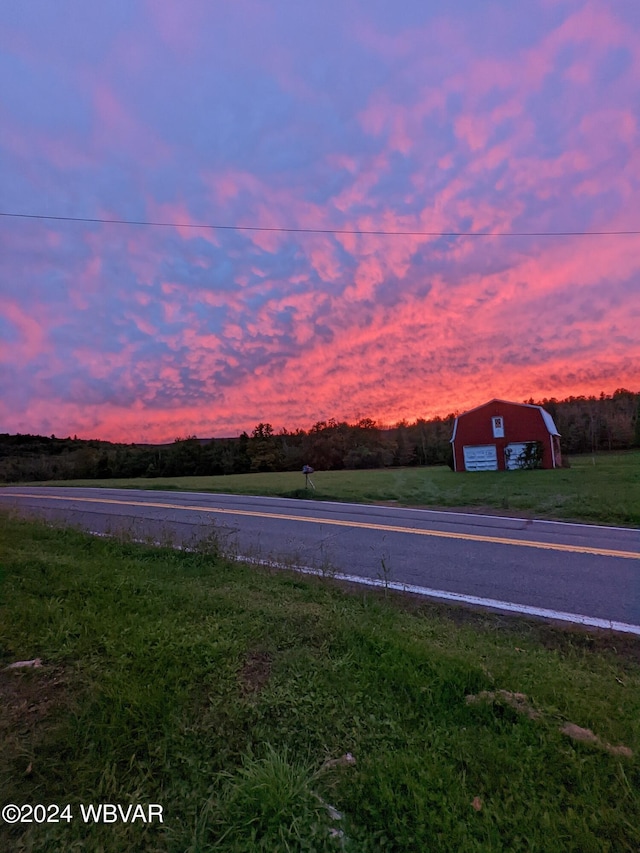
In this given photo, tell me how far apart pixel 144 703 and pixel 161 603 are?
63.8 inches

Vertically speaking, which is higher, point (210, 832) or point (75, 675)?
point (75, 675)

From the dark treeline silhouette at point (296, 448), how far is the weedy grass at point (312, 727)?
1838 inches

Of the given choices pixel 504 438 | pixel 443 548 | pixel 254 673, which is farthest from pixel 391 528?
pixel 504 438

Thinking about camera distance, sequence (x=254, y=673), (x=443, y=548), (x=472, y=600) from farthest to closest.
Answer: (x=443, y=548) → (x=472, y=600) → (x=254, y=673)

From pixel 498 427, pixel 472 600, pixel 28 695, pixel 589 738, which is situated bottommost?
pixel 472 600

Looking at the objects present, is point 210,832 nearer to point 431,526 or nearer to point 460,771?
point 460,771

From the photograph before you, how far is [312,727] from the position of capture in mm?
2373

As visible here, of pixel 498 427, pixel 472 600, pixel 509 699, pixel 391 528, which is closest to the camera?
pixel 509 699

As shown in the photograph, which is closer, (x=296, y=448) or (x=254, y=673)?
(x=254, y=673)

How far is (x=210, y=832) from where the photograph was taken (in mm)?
1762

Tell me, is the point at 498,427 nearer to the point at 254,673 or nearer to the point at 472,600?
the point at 472,600

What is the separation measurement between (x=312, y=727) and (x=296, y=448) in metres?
58.6

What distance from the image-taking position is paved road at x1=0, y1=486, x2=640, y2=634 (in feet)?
15.3

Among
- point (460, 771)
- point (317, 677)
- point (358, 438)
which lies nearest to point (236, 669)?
point (317, 677)
